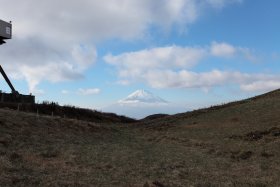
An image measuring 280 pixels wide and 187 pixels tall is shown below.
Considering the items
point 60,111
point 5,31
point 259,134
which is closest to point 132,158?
point 259,134

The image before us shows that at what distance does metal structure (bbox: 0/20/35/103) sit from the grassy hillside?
58.7ft

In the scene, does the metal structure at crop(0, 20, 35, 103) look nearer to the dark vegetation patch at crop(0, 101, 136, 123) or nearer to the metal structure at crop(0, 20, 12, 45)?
the metal structure at crop(0, 20, 12, 45)

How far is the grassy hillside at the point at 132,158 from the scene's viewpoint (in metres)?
19.2

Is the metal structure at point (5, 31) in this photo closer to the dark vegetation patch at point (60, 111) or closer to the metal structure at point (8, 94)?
the metal structure at point (8, 94)

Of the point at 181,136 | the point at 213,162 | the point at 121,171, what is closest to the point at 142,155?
the point at 213,162

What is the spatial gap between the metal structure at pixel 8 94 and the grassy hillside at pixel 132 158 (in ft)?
58.7

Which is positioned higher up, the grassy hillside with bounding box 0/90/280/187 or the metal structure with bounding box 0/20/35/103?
the metal structure with bounding box 0/20/35/103

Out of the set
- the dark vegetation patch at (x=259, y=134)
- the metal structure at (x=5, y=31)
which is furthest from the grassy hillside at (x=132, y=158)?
the metal structure at (x=5, y=31)

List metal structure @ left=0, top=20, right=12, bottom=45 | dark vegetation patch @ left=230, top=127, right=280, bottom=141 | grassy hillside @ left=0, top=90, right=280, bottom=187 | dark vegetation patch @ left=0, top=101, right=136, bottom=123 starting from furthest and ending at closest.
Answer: dark vegetation patch @ left=0, top=101, right=136, bottom=123, metal structure @ left=0, top=20, right=12, bottom=45, dark vegetation patch @ left=230, top=127, right=280, bottom=141, grassy hillside @ left=0, top=90, right=280, bottom=187

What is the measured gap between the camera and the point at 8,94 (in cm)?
6469

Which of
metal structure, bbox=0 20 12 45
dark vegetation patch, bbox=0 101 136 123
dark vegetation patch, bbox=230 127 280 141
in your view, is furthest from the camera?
dark vegetation patch, bbox=0 101 136 123

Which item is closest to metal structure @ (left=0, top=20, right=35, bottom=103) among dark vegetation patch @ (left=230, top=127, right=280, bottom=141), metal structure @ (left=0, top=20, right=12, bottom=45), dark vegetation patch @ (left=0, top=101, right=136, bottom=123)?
metal structure @ (left=0, top=20, right=12, bottom=45)

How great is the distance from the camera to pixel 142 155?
2872cm

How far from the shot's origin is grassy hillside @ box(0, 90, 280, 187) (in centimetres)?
1917
